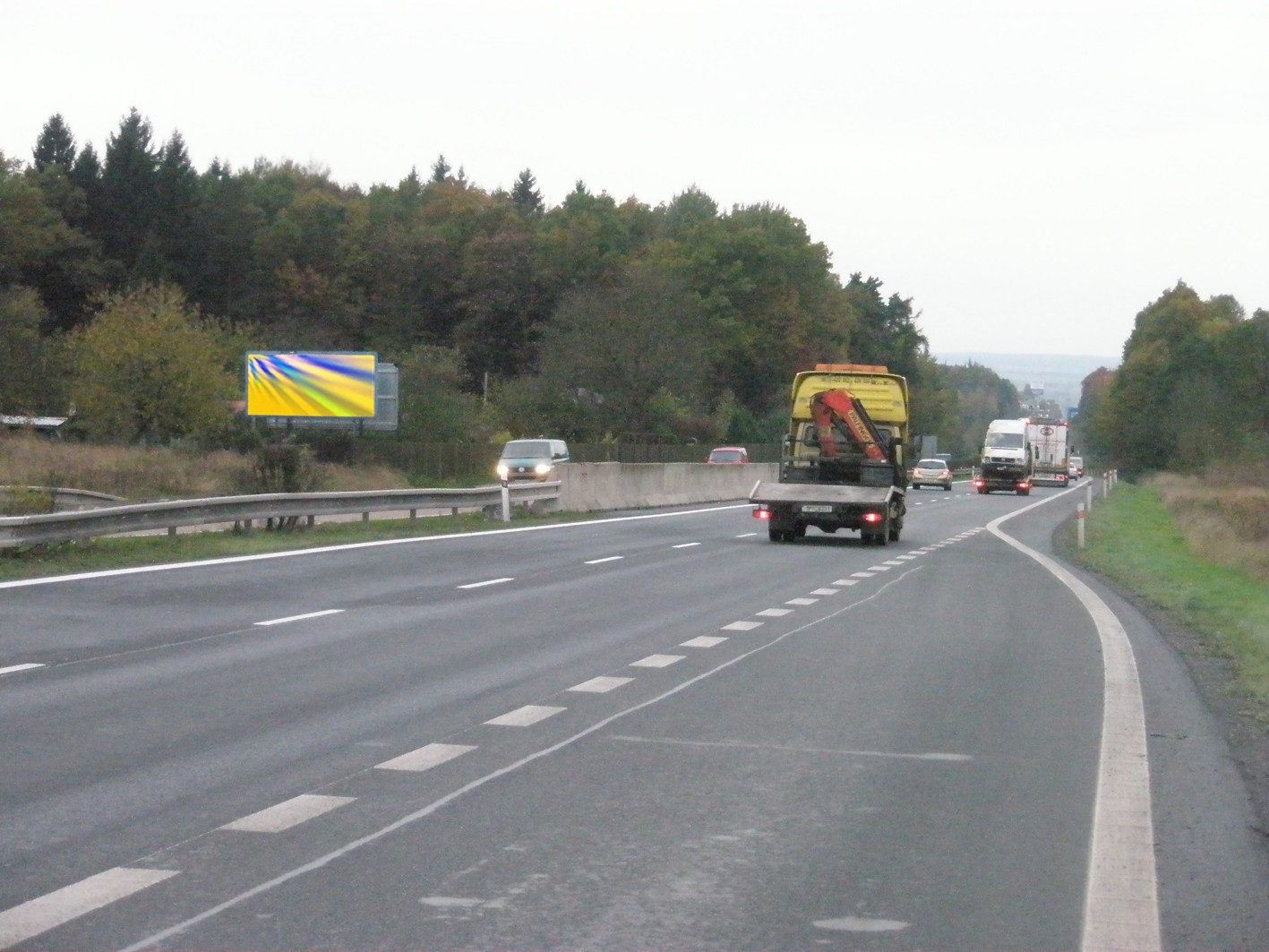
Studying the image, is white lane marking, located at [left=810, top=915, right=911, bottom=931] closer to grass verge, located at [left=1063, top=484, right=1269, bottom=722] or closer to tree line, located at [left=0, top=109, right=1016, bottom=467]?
grass verge, located at [left=1063, top=484, right=1269, bottom=722]

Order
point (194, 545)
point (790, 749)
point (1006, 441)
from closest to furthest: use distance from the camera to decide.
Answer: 1. point (790, 749)
2. point (194, 545)
3. point (1006, 441)

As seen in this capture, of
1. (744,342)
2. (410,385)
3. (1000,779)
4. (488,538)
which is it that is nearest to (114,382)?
(410,385)

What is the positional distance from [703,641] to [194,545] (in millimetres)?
11270

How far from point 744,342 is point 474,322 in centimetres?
1693

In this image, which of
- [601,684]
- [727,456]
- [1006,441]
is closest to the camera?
[601,684]

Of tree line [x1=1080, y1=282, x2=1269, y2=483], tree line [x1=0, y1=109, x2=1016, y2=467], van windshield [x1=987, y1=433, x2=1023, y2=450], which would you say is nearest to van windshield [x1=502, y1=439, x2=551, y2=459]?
tree line [x1=0, y1=109, x2=1016, y2=467]

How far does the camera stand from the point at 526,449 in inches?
2071

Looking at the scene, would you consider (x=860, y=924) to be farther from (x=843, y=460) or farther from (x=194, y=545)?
Result: (x=843, y=460)

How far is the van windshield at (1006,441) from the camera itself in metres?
74.1

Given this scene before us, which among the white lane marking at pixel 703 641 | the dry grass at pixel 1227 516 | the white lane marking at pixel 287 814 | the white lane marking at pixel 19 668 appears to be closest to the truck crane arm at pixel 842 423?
the dry grass at pixel 1227 516

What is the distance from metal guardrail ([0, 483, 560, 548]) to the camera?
19.4 metres

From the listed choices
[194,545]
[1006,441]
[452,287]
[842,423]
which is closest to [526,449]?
[842,423]

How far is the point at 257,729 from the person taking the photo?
9180 millimetres

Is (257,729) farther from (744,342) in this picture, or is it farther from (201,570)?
(744,342)
